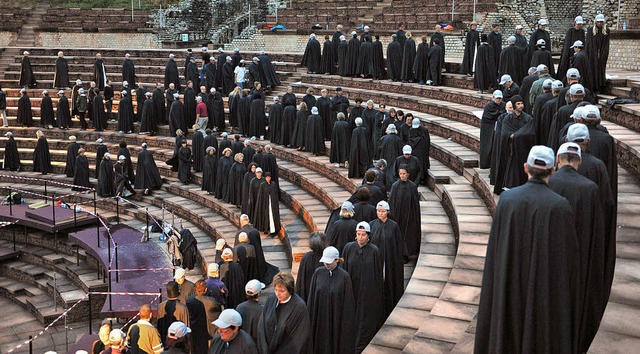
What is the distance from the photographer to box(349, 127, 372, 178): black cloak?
15.4m

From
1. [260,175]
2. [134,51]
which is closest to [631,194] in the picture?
[260,175]

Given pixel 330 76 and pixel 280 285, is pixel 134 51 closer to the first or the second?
pixel 330 76

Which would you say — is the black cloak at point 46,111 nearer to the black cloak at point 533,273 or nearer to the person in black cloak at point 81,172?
the person in black cloak at point 81,172

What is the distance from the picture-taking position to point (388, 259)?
9.27 metres

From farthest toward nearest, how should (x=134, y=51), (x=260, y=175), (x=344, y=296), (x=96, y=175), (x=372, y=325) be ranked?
(x=134, y=51) → (x=96, y=175) → (x=260, y=175) → (x=372, y=325) → (x=344, y=296)

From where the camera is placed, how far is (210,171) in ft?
61.7

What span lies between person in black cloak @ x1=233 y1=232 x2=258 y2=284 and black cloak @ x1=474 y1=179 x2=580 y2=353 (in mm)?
7462

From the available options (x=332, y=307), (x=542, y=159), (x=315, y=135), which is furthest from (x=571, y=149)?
(x=315, y=135)

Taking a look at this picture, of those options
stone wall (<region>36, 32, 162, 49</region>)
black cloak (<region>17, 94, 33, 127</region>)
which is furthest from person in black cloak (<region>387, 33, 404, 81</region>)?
stone wall (<region>36, 32, 162, 49</region>)

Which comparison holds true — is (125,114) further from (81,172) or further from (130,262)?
(130,262)

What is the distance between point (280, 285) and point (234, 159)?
10944 mm

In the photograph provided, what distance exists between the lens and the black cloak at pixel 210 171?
18734 mm

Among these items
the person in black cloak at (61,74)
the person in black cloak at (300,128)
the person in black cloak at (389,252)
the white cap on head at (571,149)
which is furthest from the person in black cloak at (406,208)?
the person in black cloak at (61,74)

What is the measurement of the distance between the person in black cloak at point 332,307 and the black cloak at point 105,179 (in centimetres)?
1395
